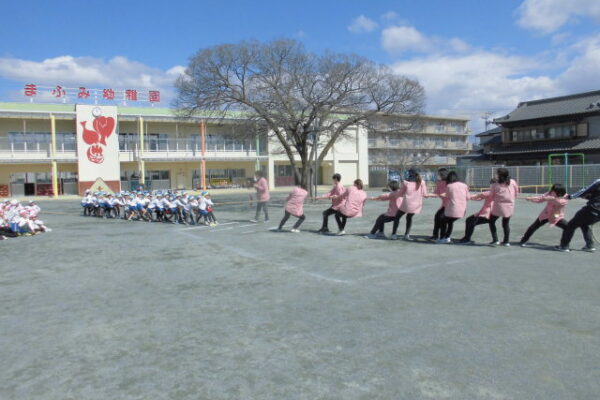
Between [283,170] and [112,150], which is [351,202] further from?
[283,170]

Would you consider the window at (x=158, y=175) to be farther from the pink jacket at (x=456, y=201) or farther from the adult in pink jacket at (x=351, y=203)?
the pink jacket at (x=456, y=201)

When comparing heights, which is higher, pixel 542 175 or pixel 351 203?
pixel 542 175

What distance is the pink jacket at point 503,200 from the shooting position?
9719 millimetres

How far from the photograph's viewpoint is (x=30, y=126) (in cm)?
3731

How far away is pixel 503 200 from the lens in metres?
9.77

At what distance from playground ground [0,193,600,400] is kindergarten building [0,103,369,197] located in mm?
26093

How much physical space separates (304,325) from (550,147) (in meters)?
38.2

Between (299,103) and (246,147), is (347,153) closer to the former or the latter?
(246,147)

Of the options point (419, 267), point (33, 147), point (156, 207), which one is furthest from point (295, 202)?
point (33, 147)

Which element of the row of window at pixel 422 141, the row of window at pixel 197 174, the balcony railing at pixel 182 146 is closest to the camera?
the balcony railing at pixel 182 146

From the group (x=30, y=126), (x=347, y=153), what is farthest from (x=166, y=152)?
(x=347, y=153)

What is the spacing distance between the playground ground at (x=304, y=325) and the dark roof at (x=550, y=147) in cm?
3035

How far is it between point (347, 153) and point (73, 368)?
45.7 m

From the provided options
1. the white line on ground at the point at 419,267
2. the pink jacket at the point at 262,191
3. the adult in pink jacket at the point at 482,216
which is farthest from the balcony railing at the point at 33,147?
the white line on ground at the point at 419,267
